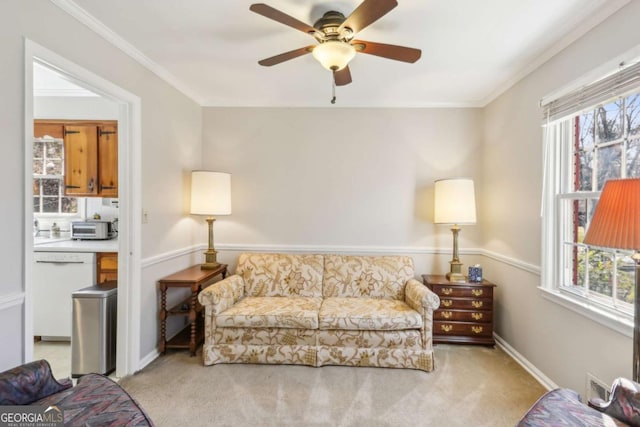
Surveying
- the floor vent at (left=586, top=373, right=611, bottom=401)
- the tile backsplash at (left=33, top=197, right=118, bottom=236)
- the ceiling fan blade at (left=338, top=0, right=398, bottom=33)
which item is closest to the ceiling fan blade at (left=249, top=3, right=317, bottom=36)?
the ceiling fan blade at (left=338, top=0, right=398, bottom=33)

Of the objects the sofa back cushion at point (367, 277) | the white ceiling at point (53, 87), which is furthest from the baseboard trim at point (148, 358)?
the white ceiling at point (53, 87)

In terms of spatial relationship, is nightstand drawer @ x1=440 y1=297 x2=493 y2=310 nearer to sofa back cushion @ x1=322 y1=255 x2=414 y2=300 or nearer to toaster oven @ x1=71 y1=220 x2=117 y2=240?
sofa back cushion @ x1=322 y1=255 x2=414 y2=300

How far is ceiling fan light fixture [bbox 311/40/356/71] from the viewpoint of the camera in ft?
6.04

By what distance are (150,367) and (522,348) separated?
3.17 metres

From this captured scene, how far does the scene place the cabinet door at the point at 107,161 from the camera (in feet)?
10.8

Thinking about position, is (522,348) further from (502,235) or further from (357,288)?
(357,288)

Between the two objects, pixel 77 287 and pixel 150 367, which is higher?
pixel 77 287

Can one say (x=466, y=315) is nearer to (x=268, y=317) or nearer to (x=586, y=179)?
(x=586, y=179)

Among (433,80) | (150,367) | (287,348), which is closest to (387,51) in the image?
(433,80)

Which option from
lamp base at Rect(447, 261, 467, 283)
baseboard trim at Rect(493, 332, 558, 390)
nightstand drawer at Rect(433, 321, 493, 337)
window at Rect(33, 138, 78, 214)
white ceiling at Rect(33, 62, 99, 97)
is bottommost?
baseboard trim at Rect(493, 332, 558, 390)

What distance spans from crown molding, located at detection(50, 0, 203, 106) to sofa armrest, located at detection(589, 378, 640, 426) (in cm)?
344

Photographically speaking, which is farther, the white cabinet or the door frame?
the white cabinet

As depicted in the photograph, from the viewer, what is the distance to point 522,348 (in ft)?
8.86

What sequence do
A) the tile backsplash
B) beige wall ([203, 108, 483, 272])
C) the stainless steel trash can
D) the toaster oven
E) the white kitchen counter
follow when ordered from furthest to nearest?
the tile backsplash → beige wall ([203, 108, 483, 272]) → the toaster oven → the white kitchen counter → the stainless steel trash can
